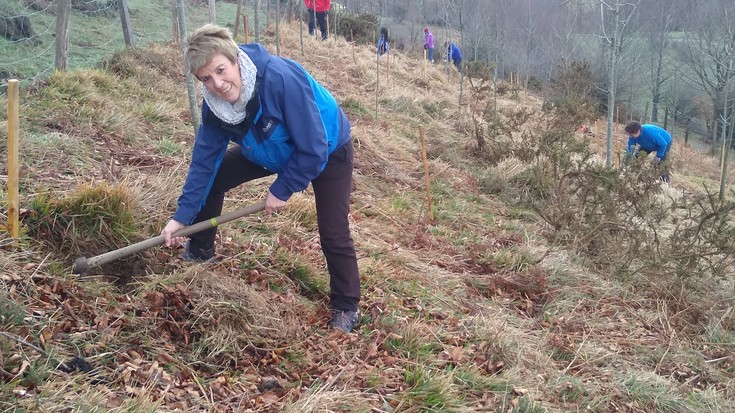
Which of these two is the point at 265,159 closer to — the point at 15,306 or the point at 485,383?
the point at 15,306

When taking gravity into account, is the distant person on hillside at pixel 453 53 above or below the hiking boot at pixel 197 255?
below

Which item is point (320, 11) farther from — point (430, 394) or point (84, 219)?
point (430, 394)

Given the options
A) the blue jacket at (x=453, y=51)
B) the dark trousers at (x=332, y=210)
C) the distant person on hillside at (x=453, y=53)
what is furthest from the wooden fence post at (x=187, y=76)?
the blue jacket at (x=453, y=51)

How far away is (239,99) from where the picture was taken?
9.23ft

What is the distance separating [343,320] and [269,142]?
113 cm

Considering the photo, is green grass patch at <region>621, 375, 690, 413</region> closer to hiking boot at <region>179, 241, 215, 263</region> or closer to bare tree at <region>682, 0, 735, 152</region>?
hiking boot at <region>179, 241, 215, 263</region>

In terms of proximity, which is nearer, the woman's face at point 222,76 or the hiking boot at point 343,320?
the woman's face at point 222,76

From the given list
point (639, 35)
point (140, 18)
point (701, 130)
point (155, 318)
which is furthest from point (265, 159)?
point (701, 130)

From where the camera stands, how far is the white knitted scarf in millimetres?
2760

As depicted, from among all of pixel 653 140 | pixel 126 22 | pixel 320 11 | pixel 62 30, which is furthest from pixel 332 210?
pixel 320 11

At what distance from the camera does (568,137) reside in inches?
327

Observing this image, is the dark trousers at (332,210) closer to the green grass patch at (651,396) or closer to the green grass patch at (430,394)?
the green grass patch at (430,394)

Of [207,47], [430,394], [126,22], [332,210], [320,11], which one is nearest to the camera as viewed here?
[207,47]

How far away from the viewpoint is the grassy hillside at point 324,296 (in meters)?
2.71
